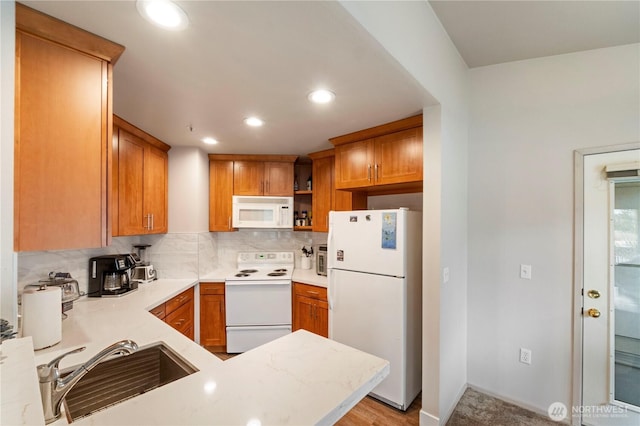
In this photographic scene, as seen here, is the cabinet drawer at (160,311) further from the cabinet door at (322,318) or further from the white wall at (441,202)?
the white wall at (441,202)

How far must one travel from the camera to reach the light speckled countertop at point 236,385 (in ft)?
2.35

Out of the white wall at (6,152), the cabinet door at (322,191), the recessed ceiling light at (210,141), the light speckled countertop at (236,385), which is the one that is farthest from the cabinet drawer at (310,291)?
the white wall at (6,152)

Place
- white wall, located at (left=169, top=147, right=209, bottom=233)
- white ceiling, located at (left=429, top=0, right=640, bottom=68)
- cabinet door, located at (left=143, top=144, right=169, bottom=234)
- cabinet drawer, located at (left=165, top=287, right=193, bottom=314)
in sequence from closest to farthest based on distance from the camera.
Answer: white ceiling, located at (left=429, top=0, right=640, bottom=68), cabinet drawer, located at (left=165, top=287, right=193, bottom=314), cabinet door, located at (left=143, top=144, right=169, bottom=234), white wall, located at (left=169, top=147, right=209, bottom=233)

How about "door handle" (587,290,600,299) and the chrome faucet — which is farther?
"door handle" (587,290,600,299)

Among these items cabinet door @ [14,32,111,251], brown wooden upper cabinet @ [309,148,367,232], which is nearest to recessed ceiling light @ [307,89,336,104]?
cabinet door @ [14,32,111,251]

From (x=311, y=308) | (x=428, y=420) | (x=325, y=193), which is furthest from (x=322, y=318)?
(x=325, y=193)

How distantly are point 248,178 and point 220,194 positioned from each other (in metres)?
0.40

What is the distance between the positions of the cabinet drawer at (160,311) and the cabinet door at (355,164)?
1.91 metres

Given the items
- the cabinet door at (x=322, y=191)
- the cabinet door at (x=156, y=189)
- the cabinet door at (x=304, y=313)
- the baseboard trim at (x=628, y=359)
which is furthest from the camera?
the cabinet door at (x=322, y=191)

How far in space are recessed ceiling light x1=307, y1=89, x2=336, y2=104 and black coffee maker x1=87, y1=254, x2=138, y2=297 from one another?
2.14 meters

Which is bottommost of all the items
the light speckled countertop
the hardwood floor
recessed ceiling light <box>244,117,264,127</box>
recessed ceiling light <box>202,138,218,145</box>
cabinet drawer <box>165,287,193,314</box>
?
the hardwood floor

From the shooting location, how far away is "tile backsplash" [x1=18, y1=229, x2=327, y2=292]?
1975 millimetres

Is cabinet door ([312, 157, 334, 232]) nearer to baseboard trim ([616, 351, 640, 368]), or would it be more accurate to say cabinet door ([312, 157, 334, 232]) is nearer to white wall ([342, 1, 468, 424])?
white wall ([342, 1, 468, 424])

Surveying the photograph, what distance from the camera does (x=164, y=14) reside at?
1.11 meters
